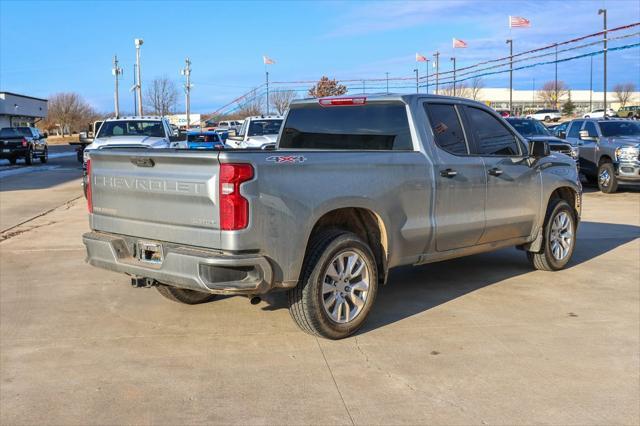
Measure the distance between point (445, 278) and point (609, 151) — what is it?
11471mm

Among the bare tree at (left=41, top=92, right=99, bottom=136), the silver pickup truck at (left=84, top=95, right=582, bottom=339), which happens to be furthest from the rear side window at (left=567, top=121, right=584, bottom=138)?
the bare tree at (left=41, top=92, right=99, bottom=136)

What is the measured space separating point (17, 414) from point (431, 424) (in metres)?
2.50

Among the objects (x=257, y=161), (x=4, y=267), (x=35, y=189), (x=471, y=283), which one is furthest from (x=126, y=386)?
(x=35, y=189)

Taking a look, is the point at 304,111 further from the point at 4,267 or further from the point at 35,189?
the point at 35,189

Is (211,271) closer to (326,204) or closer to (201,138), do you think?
(326,204)

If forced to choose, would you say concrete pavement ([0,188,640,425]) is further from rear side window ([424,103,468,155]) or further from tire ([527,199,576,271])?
rear side window ([424,103,468,155])

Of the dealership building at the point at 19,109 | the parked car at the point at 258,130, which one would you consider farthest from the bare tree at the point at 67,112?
the parked car at the point at 258,130

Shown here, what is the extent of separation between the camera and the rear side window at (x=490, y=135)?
6.65m

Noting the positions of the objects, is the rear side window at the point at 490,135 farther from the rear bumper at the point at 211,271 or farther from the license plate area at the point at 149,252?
the license plate area at the point at 149,252

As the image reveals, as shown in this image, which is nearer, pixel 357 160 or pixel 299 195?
pixel 299 195

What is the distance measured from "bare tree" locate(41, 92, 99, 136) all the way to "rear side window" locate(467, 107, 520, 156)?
10352 centimetres

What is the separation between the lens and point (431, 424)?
3828 mm

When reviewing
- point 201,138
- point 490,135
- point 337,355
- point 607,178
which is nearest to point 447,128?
point 490,135

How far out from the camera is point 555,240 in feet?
25.1
